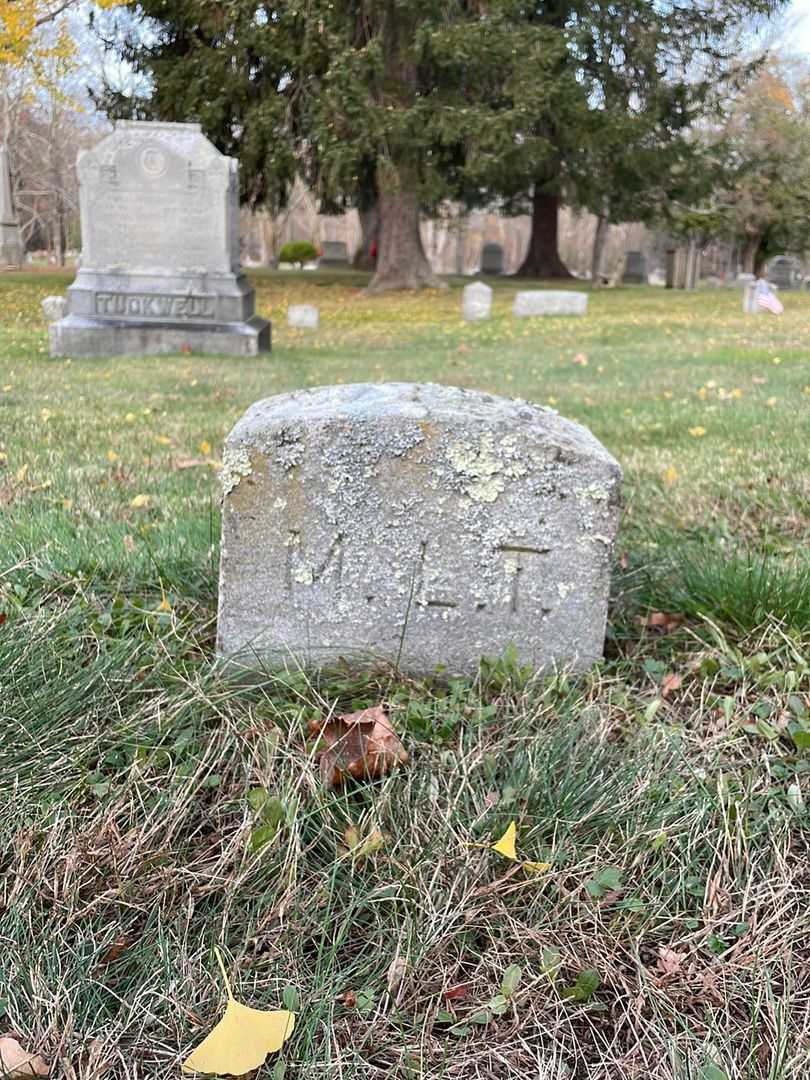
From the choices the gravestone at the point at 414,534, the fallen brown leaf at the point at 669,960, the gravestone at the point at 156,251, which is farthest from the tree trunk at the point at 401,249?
the fallen brown leaf at the point at 669,960

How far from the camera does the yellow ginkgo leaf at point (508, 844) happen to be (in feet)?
6.00

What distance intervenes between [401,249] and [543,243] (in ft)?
32.6

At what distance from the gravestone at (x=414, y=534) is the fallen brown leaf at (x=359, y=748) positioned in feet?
1.00

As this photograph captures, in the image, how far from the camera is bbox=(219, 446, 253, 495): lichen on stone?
2336 mm

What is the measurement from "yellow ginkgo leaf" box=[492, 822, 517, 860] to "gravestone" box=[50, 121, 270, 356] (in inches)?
367

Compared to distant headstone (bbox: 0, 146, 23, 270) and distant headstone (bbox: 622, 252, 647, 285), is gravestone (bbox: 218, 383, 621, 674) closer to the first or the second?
distant headstone (bbox: 0, 146, 23, 270)

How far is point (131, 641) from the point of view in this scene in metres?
2.45

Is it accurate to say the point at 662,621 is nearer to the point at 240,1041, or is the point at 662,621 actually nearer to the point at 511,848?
the point at 511,848

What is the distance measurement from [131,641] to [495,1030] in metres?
1.37

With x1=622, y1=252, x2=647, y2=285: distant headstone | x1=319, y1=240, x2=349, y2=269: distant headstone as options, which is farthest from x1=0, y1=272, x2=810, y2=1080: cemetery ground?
x1=319, y1=240, x2=349, y2=269: distant headstone

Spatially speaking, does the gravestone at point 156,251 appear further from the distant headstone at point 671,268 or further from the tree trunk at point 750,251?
the tree trunk at point 750,251

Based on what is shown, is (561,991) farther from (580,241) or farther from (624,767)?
(580,241)

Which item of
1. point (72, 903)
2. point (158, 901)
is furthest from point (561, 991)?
point (72, 903)

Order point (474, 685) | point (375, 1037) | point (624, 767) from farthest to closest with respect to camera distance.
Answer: point (474, 685) < point (624, 767) < point (375, 1037)
